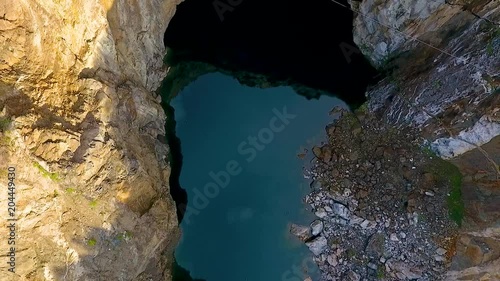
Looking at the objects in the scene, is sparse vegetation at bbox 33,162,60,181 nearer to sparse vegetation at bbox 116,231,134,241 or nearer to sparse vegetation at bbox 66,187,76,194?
sparse vegetation at bbox 66,187,76,194

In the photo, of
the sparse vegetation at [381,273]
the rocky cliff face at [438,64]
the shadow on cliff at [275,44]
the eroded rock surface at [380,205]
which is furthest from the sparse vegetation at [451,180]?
the shadow on cliff at [275,44]

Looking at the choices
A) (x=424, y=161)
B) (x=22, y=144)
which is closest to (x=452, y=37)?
(x=424, y=161)

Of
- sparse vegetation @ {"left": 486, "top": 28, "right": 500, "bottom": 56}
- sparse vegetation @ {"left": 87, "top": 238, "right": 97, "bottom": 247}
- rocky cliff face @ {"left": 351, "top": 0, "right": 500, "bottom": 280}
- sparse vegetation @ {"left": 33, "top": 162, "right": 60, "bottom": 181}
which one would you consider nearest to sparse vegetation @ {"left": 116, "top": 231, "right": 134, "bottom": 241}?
sparse vegetation @ {"left": 87, "top": 238, "right": 97, "bottom": 247}

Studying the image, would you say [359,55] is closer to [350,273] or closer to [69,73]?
[350,273]

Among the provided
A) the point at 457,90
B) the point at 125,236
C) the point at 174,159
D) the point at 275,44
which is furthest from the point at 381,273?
the point at 275,44

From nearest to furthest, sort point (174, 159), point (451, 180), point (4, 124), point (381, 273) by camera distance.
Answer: point (4, 124)
point (451, 180)
point (381, 273)
point (174, 159)

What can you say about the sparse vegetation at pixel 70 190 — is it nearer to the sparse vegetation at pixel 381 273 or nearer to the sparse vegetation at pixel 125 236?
the sparse vegetation at pixel 125 236

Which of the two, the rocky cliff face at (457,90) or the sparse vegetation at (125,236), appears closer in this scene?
the sparse vegetation at (125,236)

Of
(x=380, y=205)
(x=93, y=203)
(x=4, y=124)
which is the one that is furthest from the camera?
(x=380, y=205)

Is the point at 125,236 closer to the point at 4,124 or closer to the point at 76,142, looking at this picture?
the point at 76,142
